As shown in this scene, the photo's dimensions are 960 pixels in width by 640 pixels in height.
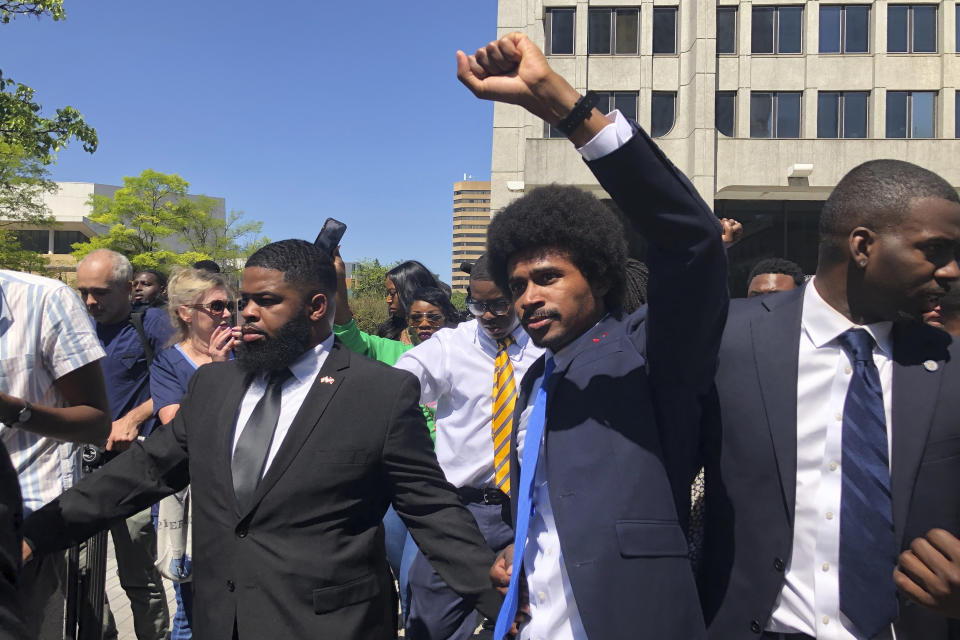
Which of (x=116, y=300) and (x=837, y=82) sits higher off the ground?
(x=837, y=82)

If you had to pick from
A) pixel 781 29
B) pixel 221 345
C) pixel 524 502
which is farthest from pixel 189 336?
pixel 781 29

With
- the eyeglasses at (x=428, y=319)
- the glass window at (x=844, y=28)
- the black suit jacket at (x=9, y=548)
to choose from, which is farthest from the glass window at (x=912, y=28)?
the black suit jacket at (x=9, y=548)

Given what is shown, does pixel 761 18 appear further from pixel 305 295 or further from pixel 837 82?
pixel 305 295

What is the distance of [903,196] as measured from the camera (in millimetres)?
2098

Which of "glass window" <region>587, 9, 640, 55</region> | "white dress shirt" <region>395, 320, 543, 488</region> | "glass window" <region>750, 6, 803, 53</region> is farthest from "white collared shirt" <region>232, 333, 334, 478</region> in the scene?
"glass window" <region>750, 6, 803, 53</region>

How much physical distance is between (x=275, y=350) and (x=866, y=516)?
7.02 feet

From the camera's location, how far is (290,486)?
276 centimetres

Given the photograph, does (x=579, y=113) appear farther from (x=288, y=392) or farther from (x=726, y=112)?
(x=726, y=112)

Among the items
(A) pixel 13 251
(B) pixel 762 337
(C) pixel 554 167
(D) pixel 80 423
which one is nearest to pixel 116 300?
(D) pixel 80 423

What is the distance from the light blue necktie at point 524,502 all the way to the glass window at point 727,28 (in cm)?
2817

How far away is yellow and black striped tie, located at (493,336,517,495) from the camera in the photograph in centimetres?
409

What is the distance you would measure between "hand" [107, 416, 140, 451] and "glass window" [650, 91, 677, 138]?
2527 cm

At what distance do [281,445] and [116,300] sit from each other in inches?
122

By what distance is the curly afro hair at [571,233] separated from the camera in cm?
237
